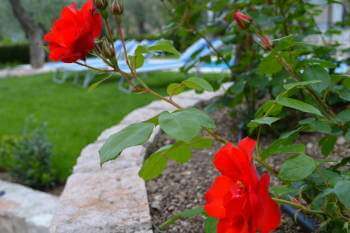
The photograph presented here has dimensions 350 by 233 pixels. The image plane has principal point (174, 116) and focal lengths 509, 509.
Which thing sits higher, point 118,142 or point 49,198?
point 118,142

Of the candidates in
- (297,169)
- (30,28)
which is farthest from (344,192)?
(30,28)

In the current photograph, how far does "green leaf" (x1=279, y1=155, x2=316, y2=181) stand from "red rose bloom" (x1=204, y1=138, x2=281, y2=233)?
153 mm

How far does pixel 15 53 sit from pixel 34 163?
1163 centimetres

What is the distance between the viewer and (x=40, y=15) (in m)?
12.0

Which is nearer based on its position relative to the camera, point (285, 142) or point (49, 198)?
point (285, 142)

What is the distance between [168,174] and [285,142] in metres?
1.24

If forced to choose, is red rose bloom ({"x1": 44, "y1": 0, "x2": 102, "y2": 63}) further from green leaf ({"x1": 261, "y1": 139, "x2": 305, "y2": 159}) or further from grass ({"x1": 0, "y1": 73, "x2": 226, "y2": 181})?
grass ({"x1": 0, "y1": 73, "x2": 226, "y2": 181})

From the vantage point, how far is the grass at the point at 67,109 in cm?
348

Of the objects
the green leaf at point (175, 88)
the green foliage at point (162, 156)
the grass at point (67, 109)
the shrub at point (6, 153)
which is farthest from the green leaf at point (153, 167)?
the shrub at point (6, 153)

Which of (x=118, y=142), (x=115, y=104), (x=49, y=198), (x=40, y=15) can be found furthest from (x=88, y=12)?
(x=40, y=15)

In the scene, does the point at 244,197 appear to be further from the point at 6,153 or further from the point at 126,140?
the point at 6,153

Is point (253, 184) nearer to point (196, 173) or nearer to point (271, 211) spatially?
point (271, 211)

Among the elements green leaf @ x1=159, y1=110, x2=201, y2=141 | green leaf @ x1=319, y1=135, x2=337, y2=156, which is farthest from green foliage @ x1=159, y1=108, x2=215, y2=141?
green leaf @ x1=319, y1=135, x2=337, y2=156

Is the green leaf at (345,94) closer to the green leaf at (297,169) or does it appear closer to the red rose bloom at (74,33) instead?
the green leaf at (297,169)
